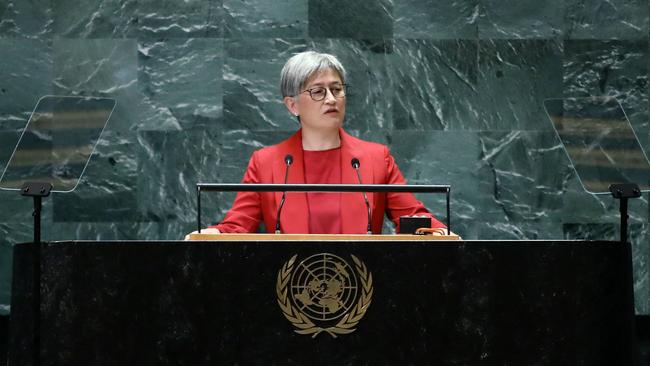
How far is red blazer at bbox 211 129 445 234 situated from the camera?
375 cm

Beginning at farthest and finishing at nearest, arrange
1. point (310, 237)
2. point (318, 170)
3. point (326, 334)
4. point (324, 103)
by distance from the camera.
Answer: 1. point (318, 170)
2. point (324, 103)
3. point (310, 237)
4. point (326, 334)

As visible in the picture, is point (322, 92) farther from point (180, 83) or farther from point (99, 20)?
point (99, 20)

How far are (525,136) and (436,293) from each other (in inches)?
108

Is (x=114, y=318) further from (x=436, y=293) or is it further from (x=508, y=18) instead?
(x=508, y=18)

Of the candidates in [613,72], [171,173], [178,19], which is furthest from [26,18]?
[613,72]

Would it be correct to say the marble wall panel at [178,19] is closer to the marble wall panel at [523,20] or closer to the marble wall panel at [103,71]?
the marble wall panel at [103,71]

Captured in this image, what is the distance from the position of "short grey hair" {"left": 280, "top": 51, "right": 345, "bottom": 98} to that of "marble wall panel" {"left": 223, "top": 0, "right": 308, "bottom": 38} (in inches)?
53.0

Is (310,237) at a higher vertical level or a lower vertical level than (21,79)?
lower

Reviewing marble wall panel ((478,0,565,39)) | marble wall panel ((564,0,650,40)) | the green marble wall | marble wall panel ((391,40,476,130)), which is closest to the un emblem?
the green marble wall

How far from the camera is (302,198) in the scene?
12.5ft

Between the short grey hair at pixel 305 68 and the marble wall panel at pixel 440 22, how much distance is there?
1.48m

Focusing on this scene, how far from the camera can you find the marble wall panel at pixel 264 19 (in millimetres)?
5180

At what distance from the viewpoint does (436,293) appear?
104 inches

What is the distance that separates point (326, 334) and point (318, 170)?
1.36 meters
